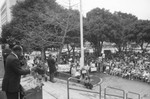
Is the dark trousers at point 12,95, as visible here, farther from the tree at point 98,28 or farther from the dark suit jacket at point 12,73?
the tree at point 98,28

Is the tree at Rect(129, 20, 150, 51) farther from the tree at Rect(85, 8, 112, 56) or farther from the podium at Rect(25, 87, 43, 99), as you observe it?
the podium at Rect(25, 87, 43, 99)

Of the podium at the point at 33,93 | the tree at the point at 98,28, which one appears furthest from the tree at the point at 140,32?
the podium at the point at 33,93

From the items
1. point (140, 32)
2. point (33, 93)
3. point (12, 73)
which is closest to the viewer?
point (12, 73)

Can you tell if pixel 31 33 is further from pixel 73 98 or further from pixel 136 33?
pixel 136 33

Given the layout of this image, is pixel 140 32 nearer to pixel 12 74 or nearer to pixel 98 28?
pixel 98 28

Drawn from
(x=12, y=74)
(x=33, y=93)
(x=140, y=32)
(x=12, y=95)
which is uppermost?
(x=140, y=32)

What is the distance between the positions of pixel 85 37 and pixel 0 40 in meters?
12.5

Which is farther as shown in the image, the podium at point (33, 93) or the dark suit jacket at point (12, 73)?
the podium at point (33, 93)

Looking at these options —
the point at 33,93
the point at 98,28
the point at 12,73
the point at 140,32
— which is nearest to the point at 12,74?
the point at 12,73

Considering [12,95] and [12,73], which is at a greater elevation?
[12,73]

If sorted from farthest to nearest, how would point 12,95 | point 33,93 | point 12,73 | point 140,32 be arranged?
1. point 140,32
2. point 33,93
3. point 12,95
4. point 12,73

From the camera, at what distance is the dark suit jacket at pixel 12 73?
13.3 feet

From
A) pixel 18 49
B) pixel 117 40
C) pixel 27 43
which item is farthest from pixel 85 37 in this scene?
pixel 18 49

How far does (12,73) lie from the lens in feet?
13.4
